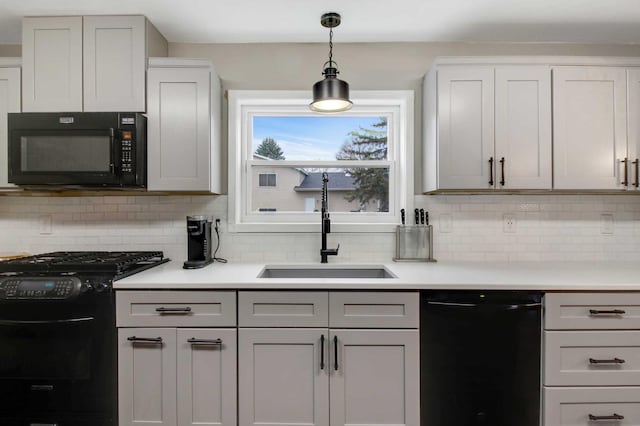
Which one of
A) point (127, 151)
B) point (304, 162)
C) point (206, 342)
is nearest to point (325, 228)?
point (304, 162)

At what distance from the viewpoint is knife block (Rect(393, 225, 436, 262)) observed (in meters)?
2.38

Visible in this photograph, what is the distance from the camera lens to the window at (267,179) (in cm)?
258

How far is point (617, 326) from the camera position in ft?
5.57

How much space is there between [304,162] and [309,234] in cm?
51

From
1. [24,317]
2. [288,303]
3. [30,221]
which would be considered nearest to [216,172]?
[288,303]

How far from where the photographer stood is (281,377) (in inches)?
67.9

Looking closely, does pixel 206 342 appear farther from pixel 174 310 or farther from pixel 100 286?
pixel 100 286

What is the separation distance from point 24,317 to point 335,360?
1.50 meters

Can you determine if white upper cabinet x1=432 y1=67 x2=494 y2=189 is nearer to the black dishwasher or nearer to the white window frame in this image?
the white window frame

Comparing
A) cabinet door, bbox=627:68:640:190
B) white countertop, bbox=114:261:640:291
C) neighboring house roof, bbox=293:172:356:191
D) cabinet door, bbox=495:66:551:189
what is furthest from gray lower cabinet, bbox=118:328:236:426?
cabinet door, bbox=627:68:640:190

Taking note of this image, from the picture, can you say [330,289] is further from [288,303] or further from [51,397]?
[51,397]

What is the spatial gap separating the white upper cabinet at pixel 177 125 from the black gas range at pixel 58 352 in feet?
2.28

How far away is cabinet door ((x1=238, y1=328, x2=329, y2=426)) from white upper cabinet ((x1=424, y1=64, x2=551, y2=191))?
1205mm

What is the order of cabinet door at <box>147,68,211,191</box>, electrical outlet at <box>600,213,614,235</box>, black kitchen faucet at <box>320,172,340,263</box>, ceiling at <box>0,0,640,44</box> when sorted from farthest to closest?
electrical outlet at <box>600,213,614,235</box> → black kitchen faucet at <box>320,172,340,263</box> → cabinet door at <box>147,68,211,191</box> → ceiling at <box>0,0,640,44</box>
